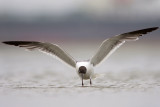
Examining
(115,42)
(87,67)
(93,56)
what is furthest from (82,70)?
(115,42)

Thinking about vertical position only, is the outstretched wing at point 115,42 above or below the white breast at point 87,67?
above

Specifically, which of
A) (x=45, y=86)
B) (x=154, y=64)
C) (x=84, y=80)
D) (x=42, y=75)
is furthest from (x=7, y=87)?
(x=154, y=64)

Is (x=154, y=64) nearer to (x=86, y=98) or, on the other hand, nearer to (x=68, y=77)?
(x=68, y=77)

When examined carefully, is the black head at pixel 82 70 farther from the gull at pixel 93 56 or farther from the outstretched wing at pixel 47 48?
the outstretched wing at pixel 47 48

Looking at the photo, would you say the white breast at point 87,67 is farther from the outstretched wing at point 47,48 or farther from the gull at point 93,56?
the outstretched wing at point 47,48

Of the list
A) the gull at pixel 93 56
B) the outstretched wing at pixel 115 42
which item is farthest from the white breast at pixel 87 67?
the outstretched wing at pixel 115 42

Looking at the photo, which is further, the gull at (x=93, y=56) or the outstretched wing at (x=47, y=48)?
the outstretched wing at (x=47, y=48)

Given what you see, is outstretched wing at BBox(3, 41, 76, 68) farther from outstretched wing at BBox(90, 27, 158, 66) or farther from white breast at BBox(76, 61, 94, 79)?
outstretched wing at BBox(90, 27, 158, 66)

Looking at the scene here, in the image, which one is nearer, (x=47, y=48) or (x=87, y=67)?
(x=87, y=67)

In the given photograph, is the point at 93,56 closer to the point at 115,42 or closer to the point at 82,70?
the point at 82,70
